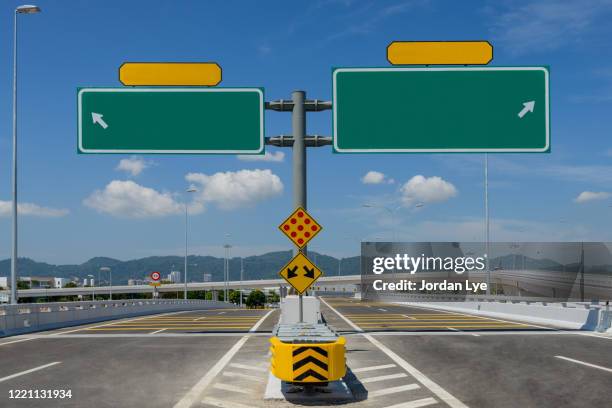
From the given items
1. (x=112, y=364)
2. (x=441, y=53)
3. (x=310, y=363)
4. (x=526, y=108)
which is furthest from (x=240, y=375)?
(x=526, y=108)

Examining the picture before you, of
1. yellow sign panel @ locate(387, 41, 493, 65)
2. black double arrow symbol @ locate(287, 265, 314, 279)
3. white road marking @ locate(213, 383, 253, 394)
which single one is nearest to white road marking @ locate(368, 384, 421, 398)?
white road marking @ locate(213, 383, 253, 394)

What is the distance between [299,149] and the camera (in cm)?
1802

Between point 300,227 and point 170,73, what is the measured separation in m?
7.01

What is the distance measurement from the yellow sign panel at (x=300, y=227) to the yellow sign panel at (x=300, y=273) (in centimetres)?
68

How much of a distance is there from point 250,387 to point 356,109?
945cm

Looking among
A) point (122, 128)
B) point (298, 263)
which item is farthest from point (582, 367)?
point (122, 128)

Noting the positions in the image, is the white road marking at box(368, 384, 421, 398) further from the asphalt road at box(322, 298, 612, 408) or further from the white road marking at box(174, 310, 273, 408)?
the white road marking at box(174, 310, 273, 408)

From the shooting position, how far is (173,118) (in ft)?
61.5

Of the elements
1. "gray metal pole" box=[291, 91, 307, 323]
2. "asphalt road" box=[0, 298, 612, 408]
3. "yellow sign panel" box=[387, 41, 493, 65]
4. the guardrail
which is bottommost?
the guardrail

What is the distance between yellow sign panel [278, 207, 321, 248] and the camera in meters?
14.4

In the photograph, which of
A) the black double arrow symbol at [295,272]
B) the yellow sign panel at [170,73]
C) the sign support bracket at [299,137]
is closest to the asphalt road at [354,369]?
the black double arrow symbol at [295,272]

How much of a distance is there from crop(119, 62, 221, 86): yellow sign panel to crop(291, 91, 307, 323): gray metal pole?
2.43 metres

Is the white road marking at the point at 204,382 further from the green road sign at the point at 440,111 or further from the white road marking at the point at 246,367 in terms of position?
the green road sign at the point at 440,111

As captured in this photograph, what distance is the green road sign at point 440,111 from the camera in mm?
18266
